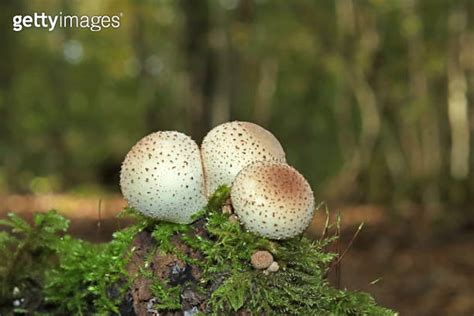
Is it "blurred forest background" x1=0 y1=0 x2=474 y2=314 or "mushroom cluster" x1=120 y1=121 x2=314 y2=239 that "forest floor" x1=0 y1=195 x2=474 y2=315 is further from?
"mushroom cluster" x1=120 y1=121 x2=314 y2=239

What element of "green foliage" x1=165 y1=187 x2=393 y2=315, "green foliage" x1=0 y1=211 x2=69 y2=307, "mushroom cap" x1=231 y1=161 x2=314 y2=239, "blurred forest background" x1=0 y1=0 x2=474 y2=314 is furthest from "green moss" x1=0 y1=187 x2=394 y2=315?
"blurred forest background" x1=0 y1=0 x2=474 y2=314

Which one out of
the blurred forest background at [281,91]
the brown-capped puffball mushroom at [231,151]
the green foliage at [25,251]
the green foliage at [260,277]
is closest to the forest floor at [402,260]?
the blurred forest background at [281,91]

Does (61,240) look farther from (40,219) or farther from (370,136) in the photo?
(370,136)

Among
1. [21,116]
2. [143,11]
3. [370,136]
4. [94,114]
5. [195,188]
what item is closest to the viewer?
[195,188]

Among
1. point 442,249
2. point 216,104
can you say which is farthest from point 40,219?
point 216,104

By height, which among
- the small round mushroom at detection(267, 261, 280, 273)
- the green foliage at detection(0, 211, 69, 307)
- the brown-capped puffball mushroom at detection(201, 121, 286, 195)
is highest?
the brown-capped puffball mushroom at detection(201, 121, 286, 195)

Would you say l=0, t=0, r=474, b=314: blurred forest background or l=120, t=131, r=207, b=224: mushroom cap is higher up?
l=120, t=131, r=207, b=224: mushroom cap
